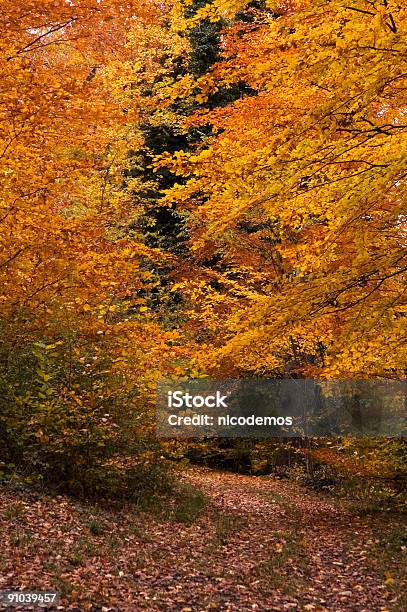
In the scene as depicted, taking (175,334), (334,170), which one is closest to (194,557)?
(175,334)

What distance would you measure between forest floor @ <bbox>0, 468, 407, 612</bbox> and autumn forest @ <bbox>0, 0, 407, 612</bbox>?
4cm

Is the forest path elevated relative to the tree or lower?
lower

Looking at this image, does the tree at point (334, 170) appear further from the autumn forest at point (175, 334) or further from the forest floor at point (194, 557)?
the forest floor at point (194, 557)

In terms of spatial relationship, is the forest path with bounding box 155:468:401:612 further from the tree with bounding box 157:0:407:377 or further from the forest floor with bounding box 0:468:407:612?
the tree with bounding box 157:0:407:377

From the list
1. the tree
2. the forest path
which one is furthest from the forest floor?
the tree

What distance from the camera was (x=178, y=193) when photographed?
7.72 meters

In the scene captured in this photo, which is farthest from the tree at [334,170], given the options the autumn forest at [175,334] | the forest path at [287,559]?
the forest path at [287,559]

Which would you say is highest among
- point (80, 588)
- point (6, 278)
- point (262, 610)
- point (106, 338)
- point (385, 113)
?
point (385, 113)

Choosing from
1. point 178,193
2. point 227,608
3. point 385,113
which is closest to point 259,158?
point 178,193

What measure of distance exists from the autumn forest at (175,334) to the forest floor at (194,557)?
1.5 inches

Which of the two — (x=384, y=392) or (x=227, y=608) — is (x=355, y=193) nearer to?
(x=227, y=608)

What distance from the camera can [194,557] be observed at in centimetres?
795

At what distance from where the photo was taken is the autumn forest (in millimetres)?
6551

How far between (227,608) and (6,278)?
5.27 meters
